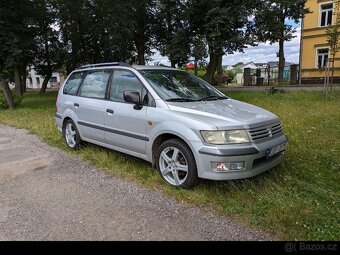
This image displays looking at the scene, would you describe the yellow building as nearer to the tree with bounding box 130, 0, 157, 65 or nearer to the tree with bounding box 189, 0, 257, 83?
the tree with bounding box 130, 0, 157, 65

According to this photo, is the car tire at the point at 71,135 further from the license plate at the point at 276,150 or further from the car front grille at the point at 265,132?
the license plate at the point at 276,150

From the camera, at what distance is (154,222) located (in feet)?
11.2

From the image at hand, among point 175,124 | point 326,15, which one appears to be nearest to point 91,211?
point 175,124

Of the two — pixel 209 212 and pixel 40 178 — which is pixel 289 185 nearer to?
pixel 209 212

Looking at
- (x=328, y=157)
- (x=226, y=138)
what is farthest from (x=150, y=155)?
(x=328, y=157)

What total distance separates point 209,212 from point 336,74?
89.9 ft

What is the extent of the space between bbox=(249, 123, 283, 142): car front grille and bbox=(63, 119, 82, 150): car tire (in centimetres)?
373

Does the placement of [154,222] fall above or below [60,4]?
below

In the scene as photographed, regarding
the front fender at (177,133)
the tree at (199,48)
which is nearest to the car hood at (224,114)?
the front fender at (177,133)

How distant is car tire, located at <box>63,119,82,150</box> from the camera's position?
6.28 m

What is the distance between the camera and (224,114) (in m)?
4.06

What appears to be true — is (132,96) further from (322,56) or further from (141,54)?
(322,56)

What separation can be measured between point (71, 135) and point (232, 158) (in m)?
3.95
